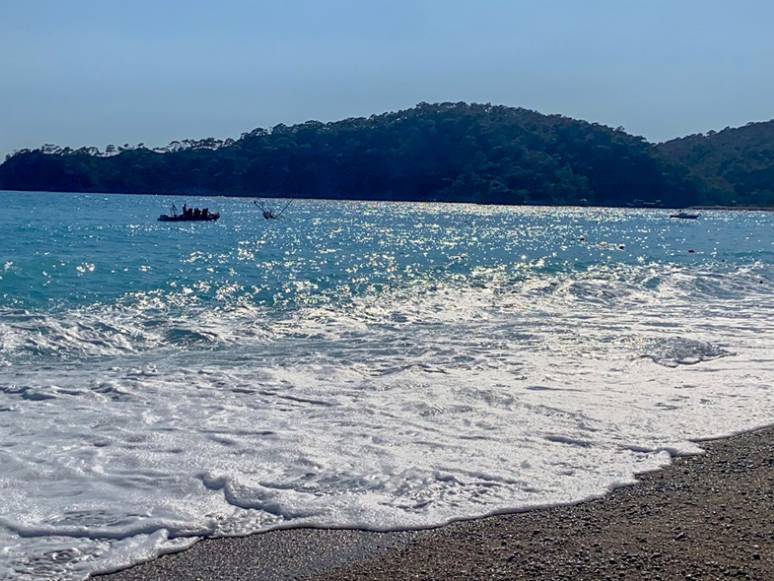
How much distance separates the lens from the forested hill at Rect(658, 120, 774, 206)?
160625 mm

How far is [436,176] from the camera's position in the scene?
16488 centimetres

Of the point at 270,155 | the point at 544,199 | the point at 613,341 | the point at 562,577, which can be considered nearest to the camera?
the point at 562,577

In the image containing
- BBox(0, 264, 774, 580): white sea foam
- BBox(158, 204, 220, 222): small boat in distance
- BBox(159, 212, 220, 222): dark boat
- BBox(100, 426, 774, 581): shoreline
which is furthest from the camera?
BBox(158, 204, 220, 222): small boat in distance

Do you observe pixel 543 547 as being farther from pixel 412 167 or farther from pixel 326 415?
pixel 412 167

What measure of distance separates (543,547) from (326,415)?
409 centimetres

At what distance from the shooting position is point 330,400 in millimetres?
10234

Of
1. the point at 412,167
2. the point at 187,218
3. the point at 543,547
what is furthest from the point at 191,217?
the point at 412,167

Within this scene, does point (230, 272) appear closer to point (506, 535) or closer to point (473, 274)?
point (473, 274)

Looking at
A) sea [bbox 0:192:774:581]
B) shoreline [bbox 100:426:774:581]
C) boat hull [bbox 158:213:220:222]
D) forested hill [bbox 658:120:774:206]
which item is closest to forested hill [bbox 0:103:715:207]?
forested hill [bbox 658:120:774:206]

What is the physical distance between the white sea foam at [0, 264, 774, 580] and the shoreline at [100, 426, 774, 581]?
0.24m

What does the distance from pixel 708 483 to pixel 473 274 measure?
24.1 meters

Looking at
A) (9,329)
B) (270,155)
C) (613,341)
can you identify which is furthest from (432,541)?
(270,155)

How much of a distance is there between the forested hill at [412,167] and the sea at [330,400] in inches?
5523

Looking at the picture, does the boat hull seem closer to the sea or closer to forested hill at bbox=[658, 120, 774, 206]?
the sea
